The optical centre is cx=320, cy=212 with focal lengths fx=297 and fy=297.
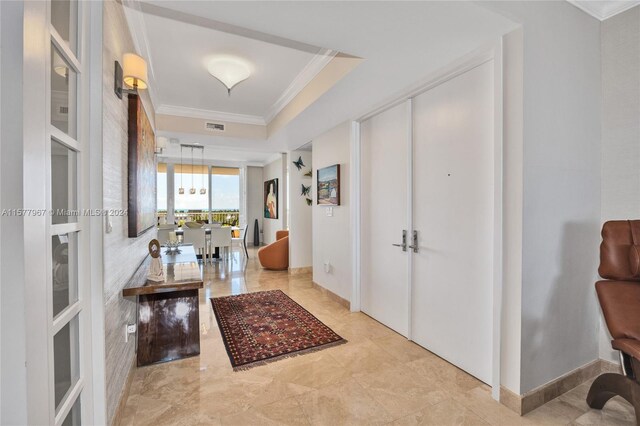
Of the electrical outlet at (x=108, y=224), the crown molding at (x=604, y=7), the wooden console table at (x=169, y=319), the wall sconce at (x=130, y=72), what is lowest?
the wooden console table at (x=169, y=319)

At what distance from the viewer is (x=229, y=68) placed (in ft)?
9.85

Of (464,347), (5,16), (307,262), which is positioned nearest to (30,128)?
(5,16)

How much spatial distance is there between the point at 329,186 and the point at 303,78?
1.41 meters

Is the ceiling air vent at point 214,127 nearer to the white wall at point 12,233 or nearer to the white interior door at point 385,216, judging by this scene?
the white interior door at point 385,216

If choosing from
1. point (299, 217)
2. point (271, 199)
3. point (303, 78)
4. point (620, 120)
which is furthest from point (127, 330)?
point (271, 199)

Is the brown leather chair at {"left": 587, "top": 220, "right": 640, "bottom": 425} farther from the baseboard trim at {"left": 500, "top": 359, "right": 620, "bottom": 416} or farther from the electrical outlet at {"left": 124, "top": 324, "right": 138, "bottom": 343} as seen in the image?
the electrical outlet at {"left": 124, "top": 324, "right": 138, "bottom": 343}

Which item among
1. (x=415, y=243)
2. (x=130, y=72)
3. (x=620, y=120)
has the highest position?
(x=130, y=72)

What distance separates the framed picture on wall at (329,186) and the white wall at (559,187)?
2.31 meters

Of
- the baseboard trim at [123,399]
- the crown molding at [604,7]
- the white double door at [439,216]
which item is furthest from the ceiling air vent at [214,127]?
the crown molding at [604,7]

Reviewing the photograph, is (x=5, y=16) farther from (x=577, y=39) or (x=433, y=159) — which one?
(x=577, y=39)

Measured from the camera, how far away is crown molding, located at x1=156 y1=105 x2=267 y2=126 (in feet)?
14.3

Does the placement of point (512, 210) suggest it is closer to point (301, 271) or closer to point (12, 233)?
point (12, 233)

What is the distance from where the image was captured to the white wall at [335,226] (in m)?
3.77

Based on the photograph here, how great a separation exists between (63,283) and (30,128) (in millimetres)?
651
